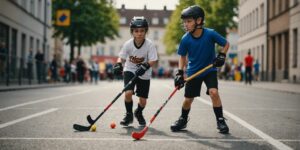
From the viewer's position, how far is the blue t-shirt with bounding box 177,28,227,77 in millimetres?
7195

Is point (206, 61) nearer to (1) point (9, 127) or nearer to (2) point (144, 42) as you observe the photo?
(2) point (144, 42)

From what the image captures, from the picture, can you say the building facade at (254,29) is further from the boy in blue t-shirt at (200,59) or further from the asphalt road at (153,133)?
the boy in blue t-shirt at (200,59)

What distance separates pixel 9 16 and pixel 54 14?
58.4ft

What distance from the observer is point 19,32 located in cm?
3262

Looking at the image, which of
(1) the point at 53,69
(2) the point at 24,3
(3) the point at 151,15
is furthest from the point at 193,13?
(3) the point at 151,15

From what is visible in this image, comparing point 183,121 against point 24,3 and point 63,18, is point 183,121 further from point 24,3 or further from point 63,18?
point 63,18

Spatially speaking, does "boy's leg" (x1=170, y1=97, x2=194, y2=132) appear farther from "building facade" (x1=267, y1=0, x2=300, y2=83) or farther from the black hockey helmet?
"building facade" (x1=267, y1=0, x2=300, y2=83)

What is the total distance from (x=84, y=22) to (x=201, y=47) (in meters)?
38.7

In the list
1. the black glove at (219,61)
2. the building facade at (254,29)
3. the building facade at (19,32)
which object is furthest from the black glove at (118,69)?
the building facade at (254,29)

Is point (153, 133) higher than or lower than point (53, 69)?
lower

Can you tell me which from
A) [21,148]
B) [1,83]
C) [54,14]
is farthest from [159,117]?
[54,14]

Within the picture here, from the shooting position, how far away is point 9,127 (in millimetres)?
7535

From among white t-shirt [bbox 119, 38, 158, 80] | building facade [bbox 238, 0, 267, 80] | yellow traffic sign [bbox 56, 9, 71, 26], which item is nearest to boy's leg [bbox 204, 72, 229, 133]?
white t-shirt [bbox 119, 38, 158, 80]

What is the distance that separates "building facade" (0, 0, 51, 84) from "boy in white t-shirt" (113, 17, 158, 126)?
14005 mm
